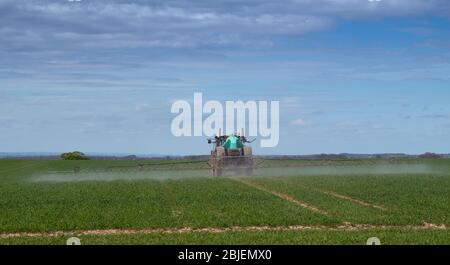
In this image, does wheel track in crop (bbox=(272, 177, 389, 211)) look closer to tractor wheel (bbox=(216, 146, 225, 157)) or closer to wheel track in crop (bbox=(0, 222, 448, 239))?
wheel track in crop (bbox=(0, 222, 448, 239))

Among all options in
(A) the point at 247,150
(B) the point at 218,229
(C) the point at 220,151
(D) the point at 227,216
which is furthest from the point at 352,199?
(A) the point at 247,150

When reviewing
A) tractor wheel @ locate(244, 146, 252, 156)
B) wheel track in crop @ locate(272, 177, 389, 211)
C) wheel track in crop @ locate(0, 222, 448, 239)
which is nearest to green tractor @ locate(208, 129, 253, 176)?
tractor wheel @ locate(244, 146, 252, 156)

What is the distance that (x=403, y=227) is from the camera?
22.3m

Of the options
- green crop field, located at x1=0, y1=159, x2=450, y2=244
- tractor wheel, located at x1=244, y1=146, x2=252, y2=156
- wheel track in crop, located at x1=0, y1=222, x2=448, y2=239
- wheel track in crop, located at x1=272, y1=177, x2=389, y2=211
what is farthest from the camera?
tractor wheel, located at x1=244, y1=146, x2=252, y2=156

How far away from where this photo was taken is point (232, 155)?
55.5 metres

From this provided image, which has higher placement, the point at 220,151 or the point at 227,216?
the point at 220,151

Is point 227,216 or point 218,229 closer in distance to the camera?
point 218,229

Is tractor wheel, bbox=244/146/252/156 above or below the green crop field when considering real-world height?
above

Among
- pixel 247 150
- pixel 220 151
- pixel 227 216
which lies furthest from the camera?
pixel 247 150

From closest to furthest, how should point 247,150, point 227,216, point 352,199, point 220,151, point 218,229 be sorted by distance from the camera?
point 218,229, point 227,216, point 352,199, point 220,151, point 247,150

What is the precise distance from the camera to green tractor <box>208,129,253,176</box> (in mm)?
55250

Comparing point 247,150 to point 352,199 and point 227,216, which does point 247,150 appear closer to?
point 352,199
